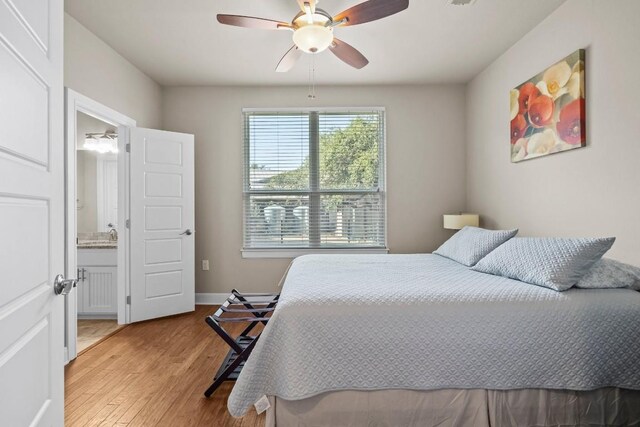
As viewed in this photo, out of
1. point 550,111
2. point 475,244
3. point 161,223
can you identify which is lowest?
point 475,244

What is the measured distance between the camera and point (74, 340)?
288 cm

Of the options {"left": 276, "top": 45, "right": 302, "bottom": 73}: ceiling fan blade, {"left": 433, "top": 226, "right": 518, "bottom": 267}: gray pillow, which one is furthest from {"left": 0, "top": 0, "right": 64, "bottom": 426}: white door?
{"left": 433, "top": 226, "right": 518, "bottom": 267}: gray pillow

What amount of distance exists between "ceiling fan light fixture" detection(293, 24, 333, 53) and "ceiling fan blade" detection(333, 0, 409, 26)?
0.10m

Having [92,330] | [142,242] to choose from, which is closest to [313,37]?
[142,242]

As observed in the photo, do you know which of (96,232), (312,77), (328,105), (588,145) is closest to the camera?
(588,145)

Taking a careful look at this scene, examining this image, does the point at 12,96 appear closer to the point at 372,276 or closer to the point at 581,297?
the point at 372,276

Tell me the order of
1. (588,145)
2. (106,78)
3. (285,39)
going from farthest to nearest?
(106,78), (285,39), (588,145)

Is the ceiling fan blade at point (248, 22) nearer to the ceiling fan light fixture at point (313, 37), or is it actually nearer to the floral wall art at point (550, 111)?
the ceiling fan light fixture at point (313, 37)

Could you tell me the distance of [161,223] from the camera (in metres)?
3.92

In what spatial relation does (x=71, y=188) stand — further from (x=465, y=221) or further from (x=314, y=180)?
(x=465, y=221)

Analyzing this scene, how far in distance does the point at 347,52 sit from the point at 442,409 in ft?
8.03

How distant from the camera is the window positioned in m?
4.52

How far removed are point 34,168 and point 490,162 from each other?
3942 mm

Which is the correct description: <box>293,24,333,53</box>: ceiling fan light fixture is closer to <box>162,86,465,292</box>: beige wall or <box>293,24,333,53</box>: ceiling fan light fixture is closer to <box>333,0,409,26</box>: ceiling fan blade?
<box>333,0,409,26</box>: ceiling fan blade
